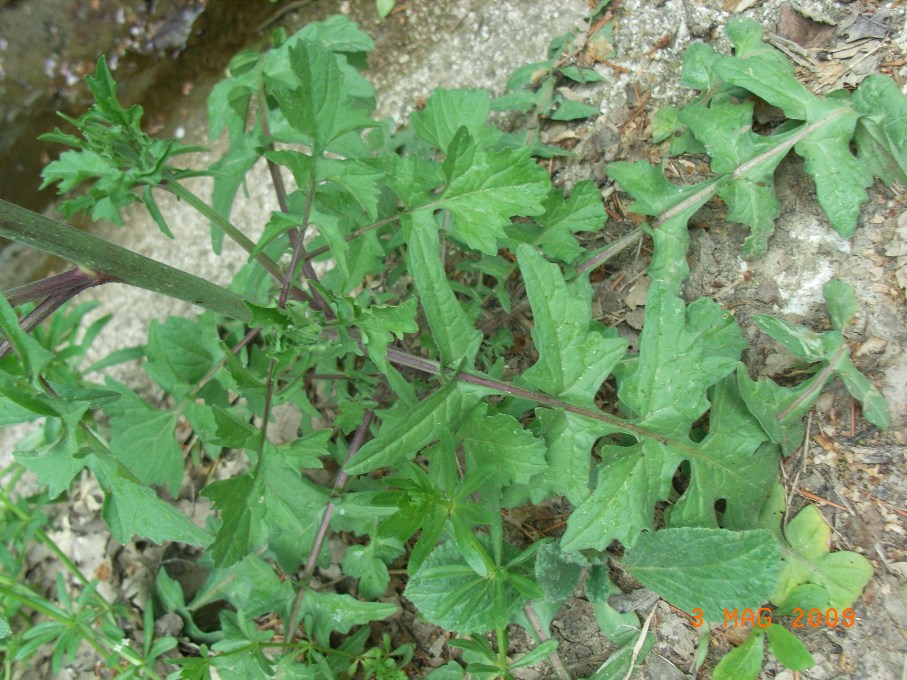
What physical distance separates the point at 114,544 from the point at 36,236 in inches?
88.2

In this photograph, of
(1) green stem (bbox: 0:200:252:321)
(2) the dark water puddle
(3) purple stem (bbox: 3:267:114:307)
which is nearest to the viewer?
(1) green stem (bbox: 0:200:252:321)

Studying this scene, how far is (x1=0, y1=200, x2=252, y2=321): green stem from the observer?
159 centimetres

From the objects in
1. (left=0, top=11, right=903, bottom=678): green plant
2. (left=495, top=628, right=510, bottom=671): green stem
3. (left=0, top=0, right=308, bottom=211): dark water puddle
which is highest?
(left=0, top=0, right=308, bottom=211): dark water puddle

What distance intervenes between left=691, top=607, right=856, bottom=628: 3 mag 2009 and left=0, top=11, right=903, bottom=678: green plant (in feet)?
0.13

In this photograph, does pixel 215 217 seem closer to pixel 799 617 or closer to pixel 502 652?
pixel 502 652

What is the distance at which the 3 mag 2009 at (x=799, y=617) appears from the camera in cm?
206

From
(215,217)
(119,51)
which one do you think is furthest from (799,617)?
(119,51)

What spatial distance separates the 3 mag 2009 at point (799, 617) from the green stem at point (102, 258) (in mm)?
1683

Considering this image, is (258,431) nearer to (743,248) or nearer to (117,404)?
(117,404)

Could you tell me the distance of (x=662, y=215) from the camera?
2418mm

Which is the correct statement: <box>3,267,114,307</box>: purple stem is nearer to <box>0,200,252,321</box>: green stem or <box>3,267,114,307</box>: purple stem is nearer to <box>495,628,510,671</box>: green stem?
<box>0,200,252,321</box>: green stem

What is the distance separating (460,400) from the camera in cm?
204

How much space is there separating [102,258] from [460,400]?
3.34 ft

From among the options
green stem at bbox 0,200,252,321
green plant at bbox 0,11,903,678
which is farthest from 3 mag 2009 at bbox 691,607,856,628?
green stem at bbox 0,200,252,321
